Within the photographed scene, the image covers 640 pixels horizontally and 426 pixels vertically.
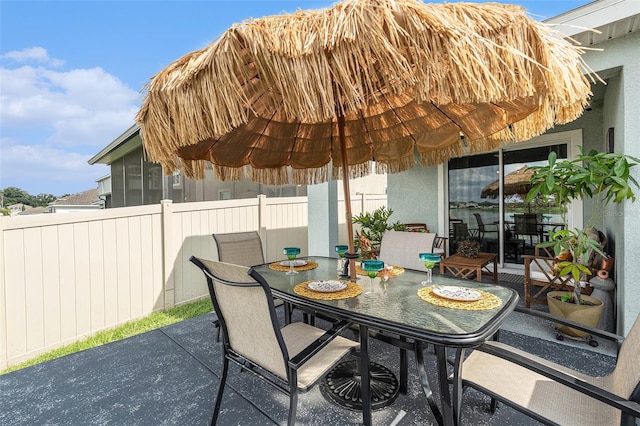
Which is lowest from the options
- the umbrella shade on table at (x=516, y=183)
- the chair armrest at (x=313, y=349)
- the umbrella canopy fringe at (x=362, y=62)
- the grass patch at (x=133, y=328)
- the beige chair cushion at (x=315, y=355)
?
the grass patch at (x=133, y=328)

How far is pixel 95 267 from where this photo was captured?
12.7ft

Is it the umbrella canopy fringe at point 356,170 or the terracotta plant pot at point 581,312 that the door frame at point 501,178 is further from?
the umbrella canopy fringe at point 356,170

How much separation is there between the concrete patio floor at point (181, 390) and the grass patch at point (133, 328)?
1.01 feet

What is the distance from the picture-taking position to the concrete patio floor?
88.2 inches

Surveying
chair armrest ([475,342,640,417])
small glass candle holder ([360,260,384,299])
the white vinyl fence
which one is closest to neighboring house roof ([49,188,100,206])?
the white vinyl fence

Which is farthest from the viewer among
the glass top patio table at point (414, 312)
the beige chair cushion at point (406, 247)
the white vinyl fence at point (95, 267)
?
the beige chair cushion at point (406, 247)

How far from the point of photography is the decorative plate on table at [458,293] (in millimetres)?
2074

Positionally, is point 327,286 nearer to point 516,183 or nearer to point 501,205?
point 501,205

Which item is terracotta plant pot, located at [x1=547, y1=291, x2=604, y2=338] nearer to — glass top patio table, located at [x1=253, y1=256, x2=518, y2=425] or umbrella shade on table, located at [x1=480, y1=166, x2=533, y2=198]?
glass top patio table, located at [x1=253, y1=256, x2=518, y2=425]

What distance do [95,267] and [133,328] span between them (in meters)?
0.91

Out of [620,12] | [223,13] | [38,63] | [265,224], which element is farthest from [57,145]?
[620,12]

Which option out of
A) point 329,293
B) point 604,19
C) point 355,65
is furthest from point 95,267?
point 604,19

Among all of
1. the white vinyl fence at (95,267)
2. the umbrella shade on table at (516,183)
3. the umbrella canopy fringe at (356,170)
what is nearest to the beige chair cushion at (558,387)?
the umbrella canopy fringe at (356,170)

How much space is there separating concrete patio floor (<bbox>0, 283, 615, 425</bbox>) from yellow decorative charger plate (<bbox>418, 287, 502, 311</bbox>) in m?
0.84
